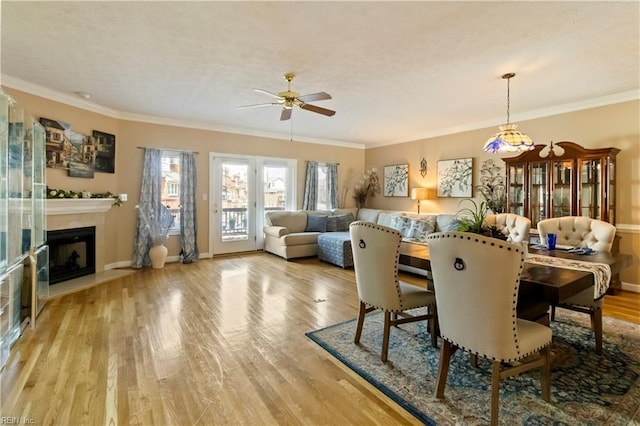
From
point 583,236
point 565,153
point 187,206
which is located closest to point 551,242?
point 583,236

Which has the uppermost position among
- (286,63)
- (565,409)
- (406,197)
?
(286,63)

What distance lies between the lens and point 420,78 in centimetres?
350

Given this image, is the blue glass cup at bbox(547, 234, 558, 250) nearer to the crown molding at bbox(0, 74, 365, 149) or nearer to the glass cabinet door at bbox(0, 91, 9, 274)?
the glass cabinet door at bbox(0, 91, 9, 274)

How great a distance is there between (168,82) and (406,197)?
16.9 ft

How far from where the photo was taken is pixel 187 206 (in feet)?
18.7

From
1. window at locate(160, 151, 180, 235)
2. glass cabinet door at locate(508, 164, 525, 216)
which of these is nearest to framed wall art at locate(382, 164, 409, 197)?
glass cabinet door at locate(508, 164, 525, 216)

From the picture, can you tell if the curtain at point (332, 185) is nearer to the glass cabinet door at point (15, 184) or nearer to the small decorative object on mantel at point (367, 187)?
the small decorative object on mantel at point (367, 187)

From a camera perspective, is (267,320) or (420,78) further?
(420,78)

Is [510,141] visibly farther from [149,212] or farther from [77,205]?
[77,205]

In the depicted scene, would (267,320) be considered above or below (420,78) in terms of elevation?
below

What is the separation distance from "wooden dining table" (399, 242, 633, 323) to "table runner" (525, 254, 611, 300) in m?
0.08

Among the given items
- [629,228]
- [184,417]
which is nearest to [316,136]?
[629,228]

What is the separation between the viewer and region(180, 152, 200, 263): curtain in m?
5.70

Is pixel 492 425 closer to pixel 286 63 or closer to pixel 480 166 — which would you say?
pixel 286 63
